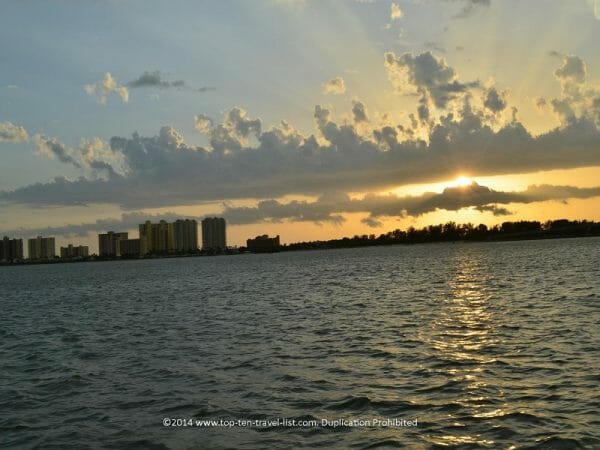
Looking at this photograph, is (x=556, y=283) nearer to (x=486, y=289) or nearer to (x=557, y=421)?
(x=486, y=289)

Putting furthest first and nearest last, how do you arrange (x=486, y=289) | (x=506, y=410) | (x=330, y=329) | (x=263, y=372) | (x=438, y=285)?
(x=438, y=285) → (x=486, y=289) → (x=330, y=329) → (x=263, y=372) → (x=506, y=410)

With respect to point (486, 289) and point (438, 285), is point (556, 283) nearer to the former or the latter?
point (486, 289)

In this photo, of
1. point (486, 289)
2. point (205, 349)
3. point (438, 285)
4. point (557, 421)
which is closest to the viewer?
point (557, 421)

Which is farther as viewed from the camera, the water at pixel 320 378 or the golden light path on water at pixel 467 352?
the golden light path on water at pixel 467 352

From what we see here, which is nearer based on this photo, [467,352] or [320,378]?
[320,378]

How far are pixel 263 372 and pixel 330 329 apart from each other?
12887 mm

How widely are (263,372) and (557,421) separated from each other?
12.5m

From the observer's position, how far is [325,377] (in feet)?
80.3

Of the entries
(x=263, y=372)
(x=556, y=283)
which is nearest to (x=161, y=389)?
(x=263, y=372)

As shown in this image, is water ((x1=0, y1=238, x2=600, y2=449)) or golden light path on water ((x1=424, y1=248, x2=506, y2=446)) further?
golden light path on water ((x1=424, y1=248, x2=506, y2=446))

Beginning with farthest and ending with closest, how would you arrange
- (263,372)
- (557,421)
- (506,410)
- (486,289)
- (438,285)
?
(438,285), (486,289), (263,372), (506,410), (557,421)

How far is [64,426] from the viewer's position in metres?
19.9

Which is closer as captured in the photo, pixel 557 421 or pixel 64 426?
pixel 557 421

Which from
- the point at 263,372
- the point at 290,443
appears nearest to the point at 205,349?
the point at 263,372
